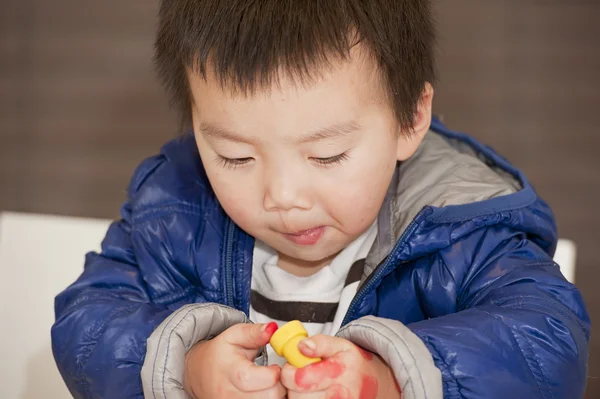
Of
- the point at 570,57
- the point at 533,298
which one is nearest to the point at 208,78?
the point at 533,298

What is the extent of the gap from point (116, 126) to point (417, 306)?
1219mm

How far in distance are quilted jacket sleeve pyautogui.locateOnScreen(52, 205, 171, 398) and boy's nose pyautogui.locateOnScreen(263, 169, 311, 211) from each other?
0.19 metres

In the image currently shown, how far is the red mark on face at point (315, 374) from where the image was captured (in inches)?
28.5

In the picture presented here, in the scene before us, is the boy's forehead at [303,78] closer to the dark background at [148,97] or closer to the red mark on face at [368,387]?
the red mark on face at [368,387]

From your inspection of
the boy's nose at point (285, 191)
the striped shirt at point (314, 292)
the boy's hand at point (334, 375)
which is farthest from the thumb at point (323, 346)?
the striped shirt at point (314, 292)

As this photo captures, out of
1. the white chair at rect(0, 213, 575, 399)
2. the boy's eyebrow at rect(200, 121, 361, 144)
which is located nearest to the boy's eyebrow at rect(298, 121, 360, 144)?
the boy's eyebrow at rect(200, 121, 361, 144)

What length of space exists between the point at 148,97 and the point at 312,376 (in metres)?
1.47

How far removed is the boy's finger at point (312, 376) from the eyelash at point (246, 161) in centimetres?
21

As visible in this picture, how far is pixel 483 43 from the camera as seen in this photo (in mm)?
2088

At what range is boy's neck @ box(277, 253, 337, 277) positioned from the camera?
108 cm

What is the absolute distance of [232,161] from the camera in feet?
2.96

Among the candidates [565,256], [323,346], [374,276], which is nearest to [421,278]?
[374,276]

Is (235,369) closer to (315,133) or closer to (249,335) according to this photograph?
(249,335)

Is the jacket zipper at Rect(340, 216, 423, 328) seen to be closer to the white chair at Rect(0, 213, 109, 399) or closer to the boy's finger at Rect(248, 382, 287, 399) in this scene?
the boy's finger at Rect(248, 382, 287, 399)
